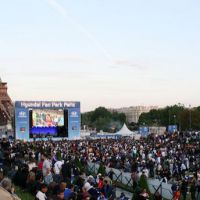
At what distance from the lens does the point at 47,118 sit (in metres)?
70.1

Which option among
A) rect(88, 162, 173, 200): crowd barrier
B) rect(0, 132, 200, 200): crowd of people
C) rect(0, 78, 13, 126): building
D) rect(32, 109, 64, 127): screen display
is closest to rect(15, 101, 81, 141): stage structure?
rect(32, 109, 64, 127): screen display

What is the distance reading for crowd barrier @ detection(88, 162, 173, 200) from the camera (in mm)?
21817

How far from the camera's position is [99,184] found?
19.0m

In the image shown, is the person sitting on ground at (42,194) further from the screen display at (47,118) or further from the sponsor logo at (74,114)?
the sponsor logo at (74,114)

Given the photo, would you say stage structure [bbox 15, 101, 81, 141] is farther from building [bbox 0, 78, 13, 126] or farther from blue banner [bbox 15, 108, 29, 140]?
building [bbox 0, 78, 13, 126]

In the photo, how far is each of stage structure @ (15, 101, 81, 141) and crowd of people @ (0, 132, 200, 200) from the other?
22.4m

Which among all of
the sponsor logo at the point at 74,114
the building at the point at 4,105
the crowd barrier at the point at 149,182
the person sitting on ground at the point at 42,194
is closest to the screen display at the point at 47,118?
the sponsor logo at the point at 74,114

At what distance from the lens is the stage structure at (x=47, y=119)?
69875 mm

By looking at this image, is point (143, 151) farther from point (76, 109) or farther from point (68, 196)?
point (76, 109)

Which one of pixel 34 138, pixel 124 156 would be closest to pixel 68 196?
pixel 124 156

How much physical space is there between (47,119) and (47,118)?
0.18 metres

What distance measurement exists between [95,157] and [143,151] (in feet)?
13.7

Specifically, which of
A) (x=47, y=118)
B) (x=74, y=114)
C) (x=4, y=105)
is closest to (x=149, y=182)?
(x=47, y=118)

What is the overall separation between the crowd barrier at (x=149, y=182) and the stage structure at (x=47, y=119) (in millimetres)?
37657
